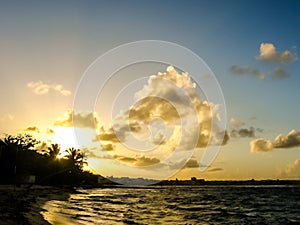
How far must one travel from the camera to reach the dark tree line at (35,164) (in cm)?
6366

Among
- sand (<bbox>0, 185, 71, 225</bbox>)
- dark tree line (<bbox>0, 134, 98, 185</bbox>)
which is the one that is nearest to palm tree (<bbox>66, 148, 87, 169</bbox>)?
dark tree line (<bbox>0, 134, 98, 185</bbox>)

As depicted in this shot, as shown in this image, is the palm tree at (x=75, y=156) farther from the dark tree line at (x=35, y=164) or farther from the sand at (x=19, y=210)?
the sand at (x=19, y=210)

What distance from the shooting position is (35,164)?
278ft

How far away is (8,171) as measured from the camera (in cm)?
6397

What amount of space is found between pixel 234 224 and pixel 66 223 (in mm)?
14008

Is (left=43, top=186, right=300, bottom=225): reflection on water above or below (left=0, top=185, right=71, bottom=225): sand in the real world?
below

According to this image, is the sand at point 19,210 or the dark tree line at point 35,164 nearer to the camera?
the sand at point 19,210

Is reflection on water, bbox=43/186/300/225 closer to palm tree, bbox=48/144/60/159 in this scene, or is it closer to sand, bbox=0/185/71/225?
sand, bbox=0/185/71/225

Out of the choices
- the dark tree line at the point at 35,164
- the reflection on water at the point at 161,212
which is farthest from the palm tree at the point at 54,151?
the reflection on water at the point at 161,212

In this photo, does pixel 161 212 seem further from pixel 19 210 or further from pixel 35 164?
pixel 35 164

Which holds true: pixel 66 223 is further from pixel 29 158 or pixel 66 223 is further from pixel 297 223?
pixel 29 158

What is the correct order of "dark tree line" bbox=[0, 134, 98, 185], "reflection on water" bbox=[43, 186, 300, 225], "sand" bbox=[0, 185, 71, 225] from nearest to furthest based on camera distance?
"sand" bbox=[0, 185, 71, 225] → "reflection on water" bbox=[43, 186, 300, 225] → "dark tree line" bbox=[0, 134, 98, 185]

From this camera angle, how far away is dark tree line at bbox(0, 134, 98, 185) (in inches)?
2506

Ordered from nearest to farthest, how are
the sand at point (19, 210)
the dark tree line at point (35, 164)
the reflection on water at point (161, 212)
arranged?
1. the sand at point (19, 210)
2. the reflection on water at point (161, 212)
3. the dark tree line at point (35, 164)
